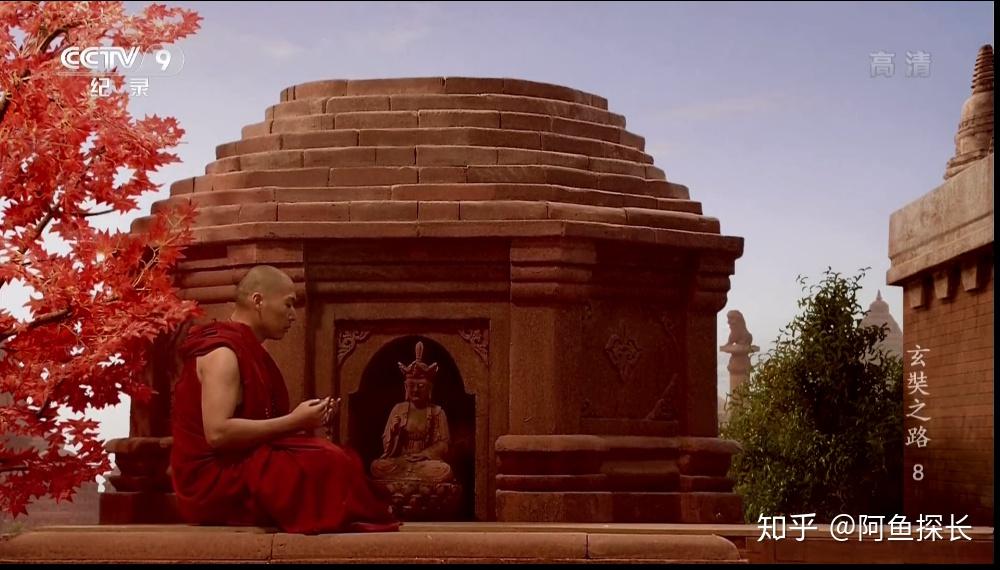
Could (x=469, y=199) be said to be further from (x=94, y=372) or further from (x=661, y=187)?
(x=94, y=372)

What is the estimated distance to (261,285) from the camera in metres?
8.91

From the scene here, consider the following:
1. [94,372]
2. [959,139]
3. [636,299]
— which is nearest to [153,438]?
[94,372]

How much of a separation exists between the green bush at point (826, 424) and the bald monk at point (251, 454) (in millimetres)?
14897

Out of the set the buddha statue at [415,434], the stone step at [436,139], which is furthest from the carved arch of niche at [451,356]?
the stone step at [436,139]

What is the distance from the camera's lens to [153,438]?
1493 cm

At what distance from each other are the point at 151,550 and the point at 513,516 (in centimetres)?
576

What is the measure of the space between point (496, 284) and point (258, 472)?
600 cm

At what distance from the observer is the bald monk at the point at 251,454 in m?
8.27

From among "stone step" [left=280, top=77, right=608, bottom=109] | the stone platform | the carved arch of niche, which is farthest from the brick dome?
the stone platform

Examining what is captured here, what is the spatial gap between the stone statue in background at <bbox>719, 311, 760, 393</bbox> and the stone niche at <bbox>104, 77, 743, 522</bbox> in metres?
24.0

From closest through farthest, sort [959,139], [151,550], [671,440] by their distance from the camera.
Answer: [151,550], [671,440], [959,139]

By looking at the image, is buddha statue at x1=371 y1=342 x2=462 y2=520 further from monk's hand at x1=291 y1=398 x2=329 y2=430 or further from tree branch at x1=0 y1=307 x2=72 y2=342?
monk's hand at x1=291 y1=398 x2=329 y2=430

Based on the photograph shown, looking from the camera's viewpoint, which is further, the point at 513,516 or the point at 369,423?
the point at 369,423

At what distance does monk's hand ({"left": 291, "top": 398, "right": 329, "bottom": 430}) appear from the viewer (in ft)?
27.0
